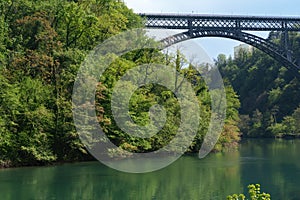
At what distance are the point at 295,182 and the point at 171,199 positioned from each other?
5.98 meters

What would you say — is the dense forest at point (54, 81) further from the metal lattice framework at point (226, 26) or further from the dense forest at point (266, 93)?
the dense forest at point (266, 93)

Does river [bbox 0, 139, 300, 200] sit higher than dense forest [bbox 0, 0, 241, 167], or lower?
lower

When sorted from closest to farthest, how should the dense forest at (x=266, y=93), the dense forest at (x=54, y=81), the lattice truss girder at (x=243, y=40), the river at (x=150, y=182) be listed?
the river at (x=150, y=182) → the dense forest at (x=54, y=81) → the lattice truss girder at (x=243, y=40) → the dense forest at (x=266, y=93)

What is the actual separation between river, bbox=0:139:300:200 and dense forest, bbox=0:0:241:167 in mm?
1591

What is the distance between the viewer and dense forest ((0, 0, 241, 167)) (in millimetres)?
21672

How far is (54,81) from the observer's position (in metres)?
23.6

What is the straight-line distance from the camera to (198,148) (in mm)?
30844

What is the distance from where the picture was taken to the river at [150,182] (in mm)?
14312

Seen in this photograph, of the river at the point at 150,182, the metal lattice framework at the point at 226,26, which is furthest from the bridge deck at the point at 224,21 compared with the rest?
the river at the point at 150,182

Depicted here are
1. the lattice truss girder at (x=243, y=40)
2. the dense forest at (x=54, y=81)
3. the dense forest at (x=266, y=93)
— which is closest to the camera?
the dense forest at (x=54, y=81)

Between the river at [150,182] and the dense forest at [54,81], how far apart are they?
159cm

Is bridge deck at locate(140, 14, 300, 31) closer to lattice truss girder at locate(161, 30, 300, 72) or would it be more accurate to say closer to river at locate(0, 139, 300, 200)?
lattice truss girder at locate(161, 30, 300, 72)

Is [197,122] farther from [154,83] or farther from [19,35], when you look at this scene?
[19,35]

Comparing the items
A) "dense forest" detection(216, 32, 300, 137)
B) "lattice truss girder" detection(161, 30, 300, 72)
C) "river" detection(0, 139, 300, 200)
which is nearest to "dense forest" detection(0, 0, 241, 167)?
"river" detection(0, 139, 300, 200)
